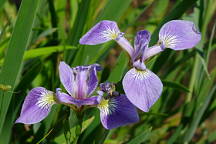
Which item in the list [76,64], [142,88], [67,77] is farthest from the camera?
[76,64]

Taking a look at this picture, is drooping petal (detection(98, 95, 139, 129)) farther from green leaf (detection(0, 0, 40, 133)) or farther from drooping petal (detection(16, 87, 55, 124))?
green leaf (detection(0, 0, 40, 133))

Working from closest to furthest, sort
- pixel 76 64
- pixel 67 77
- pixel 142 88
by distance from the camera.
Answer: pixel 142 88
pixel 67 77
pixel 76 64

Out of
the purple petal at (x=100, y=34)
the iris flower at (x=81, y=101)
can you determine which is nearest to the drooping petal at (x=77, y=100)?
the iris flower at (x=81, y=101)

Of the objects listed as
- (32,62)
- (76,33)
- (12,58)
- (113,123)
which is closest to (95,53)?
(76,33)

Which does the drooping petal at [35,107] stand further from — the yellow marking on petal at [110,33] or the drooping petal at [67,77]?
the yellow marking on petal at [110,33]

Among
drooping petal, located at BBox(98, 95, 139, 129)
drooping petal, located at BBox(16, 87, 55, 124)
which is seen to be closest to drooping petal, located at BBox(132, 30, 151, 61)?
drooping petal, located at BBox(98, 95, 139, 129)

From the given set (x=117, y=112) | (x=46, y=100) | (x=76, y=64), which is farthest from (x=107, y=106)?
(x=76, y=64)

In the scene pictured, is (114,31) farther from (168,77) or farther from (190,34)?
(168,77)

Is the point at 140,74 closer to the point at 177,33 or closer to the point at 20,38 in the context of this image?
the point at 177,33
